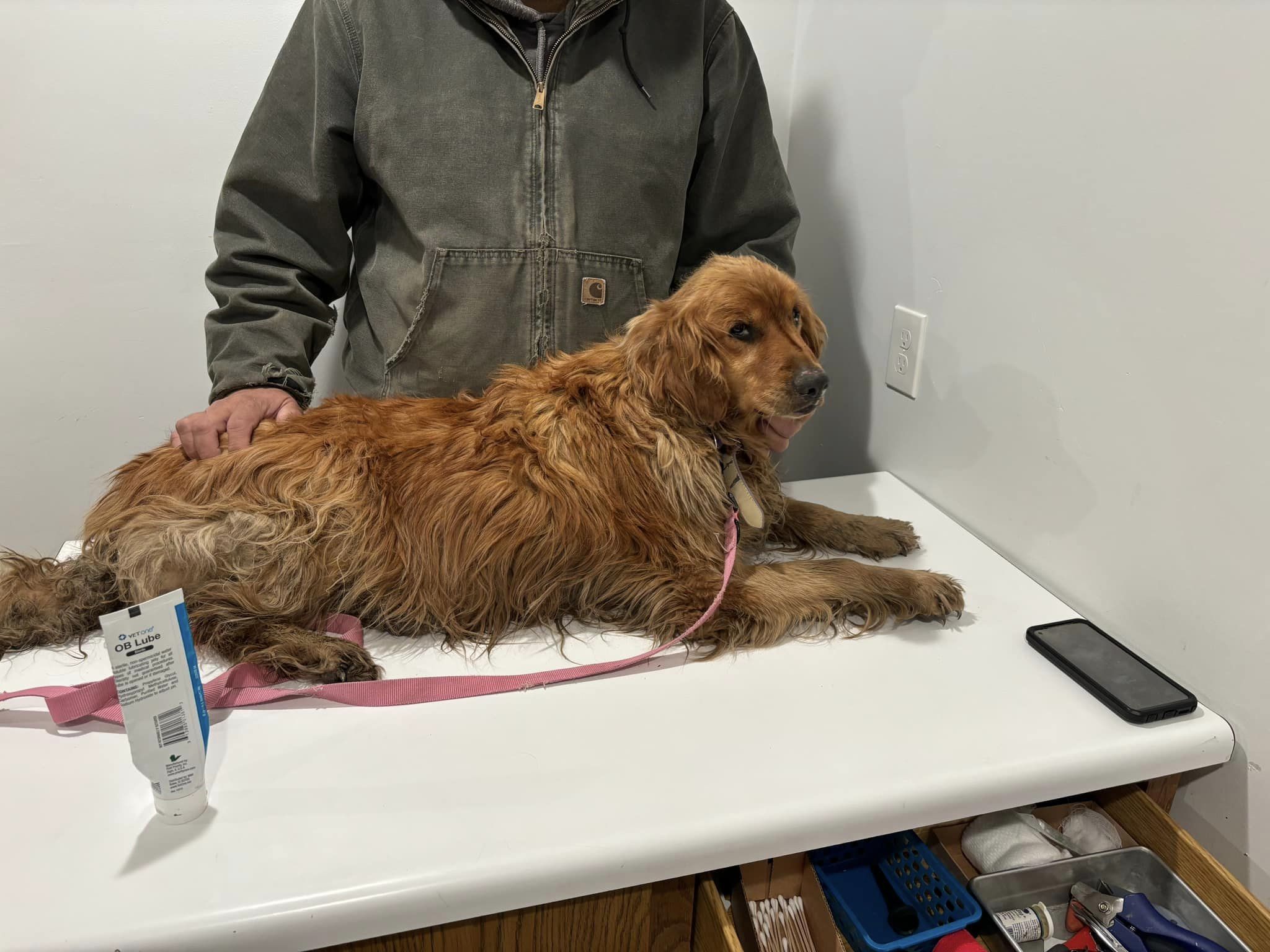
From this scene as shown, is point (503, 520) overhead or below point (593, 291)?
below

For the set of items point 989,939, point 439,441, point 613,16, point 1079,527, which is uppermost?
point 613,16

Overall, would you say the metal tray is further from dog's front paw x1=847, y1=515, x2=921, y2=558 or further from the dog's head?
the dog's head

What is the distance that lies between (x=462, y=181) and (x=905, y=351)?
90 cm

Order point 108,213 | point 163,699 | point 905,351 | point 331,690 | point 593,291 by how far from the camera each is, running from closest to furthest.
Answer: point 163,699, point 331,690, point 593,291, point 905,351, point 108,213

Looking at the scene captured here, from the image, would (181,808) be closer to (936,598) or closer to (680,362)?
(680,362)

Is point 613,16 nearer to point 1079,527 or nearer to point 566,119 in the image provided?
point 566,119

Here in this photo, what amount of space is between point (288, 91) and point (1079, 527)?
1488 millimetres

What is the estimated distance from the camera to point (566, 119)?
144 cm

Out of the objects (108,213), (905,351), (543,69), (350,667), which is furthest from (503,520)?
(108,213)

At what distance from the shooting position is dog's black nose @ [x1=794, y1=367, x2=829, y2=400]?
118 cm

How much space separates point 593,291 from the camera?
1.52m

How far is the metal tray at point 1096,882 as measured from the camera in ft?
3.31

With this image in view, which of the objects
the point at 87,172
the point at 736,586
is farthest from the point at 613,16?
the point at 87,172

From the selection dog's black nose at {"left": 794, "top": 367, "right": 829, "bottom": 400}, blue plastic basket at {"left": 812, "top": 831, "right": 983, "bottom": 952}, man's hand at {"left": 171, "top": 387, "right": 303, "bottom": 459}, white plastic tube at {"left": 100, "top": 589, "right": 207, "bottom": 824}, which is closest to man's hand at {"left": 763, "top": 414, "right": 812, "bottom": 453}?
dog's black nose at {"left": 794, "top": 367, "right": 829, "bottom": 400}
